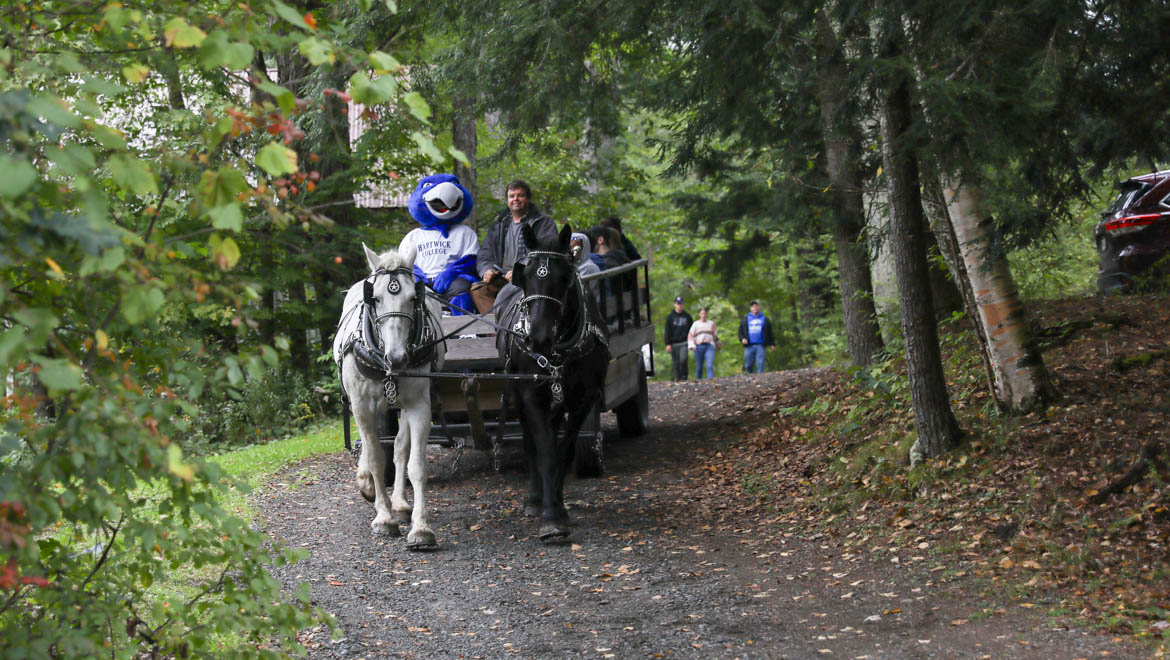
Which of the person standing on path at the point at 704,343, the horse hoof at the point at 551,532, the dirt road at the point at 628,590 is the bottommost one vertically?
the dirt road at the point at 628,590

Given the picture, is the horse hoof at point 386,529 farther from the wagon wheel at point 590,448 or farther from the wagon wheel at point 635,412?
the wagon wheel at point 635,412

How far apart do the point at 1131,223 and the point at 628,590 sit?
9.88m

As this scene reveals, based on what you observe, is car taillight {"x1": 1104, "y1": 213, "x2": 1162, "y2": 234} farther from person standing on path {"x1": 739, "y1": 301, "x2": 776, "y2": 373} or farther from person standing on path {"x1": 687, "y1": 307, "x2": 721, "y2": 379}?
person standing on path {"x1": 687, "y1": 307, "x2": 721, "y2": 379}

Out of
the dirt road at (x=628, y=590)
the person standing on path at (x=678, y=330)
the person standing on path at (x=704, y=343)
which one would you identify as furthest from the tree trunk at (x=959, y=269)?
the person standing on path at (x=678, y=330)

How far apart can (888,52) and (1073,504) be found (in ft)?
11.0

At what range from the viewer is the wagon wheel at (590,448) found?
10.6m

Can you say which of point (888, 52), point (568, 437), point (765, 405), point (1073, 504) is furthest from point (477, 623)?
point (765, 405)

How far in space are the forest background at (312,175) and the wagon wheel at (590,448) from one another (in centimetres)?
287

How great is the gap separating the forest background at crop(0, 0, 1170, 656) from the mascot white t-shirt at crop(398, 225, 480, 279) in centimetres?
114

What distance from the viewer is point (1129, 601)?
571 centimetres

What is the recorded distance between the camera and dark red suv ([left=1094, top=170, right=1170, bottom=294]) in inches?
531

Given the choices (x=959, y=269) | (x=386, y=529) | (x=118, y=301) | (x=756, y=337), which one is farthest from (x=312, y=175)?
(x=756, y=337)

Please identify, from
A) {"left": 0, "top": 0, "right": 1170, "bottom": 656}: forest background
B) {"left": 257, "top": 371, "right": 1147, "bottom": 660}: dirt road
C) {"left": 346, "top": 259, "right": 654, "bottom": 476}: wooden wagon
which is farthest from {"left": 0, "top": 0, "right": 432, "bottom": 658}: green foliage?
{"left": 346, "top": 259, "right": 654, "bottom": 476}: wooden wagon

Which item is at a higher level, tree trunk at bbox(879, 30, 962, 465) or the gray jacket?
the gray jacket
